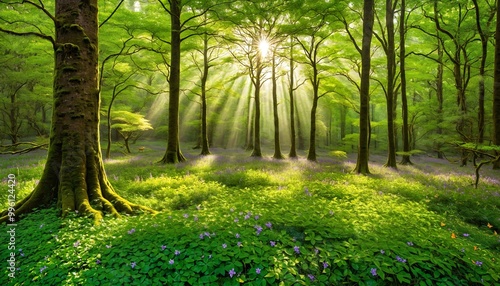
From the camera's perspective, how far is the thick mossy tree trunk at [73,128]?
5.02 m

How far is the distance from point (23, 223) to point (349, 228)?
569 centimetres

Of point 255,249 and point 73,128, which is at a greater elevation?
point 73,128

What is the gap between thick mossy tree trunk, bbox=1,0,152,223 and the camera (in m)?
5.02

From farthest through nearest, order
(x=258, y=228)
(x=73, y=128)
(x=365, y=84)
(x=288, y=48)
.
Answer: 1. (x=288, y=48)
2. (x=365, y=84)
3. (x=73, y=128)
4. (x=258, y=228)

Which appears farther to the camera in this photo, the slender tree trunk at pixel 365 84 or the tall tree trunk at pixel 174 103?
the tall tree trunk at pixel 174 103

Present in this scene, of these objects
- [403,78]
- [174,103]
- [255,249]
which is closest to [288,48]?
[403,78]

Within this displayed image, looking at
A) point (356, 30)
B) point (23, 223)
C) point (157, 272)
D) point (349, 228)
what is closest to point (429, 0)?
point (356, 30)

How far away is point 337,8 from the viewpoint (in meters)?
13.9

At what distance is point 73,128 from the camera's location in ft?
16.8

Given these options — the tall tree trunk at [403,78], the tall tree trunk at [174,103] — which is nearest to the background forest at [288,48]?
the tall tree trunk at [403,78]

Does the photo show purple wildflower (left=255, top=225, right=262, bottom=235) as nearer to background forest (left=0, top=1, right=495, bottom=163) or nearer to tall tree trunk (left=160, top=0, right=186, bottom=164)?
tall tree trunk (left=160, top=0, right=186, bottom=164)

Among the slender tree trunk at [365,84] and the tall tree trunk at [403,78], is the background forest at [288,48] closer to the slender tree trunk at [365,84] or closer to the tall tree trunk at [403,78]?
the tall tree trunk at [403,78]

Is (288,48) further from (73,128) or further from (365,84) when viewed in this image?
(73,128)

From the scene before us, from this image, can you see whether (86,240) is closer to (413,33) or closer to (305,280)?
(305,280)
